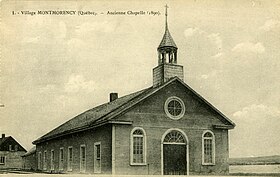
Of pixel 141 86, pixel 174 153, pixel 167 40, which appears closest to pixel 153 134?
pixel 174 153

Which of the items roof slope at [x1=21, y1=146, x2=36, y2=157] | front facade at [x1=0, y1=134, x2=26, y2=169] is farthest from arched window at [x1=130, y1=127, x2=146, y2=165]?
front facade at [x1=0, y1=134, x2=26, y2=169]

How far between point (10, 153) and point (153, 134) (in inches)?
60.2

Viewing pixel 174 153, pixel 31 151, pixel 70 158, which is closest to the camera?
pixel 31 151

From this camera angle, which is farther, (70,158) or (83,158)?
(70,158)

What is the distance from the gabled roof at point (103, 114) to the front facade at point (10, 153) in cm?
22

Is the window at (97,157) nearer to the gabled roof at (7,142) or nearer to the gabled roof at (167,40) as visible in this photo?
the gabled roof at (7,142)

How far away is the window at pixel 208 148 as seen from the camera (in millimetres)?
5152

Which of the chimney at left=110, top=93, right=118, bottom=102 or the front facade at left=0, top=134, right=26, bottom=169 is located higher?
the chimney at left=110, top=93, right=118, bottom=102

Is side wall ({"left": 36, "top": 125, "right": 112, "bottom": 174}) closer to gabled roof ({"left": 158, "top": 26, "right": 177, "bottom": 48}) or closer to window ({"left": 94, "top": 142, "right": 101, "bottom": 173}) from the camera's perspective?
window ({"left": 94, "top": 142, "right": 101, "bottom": 173})

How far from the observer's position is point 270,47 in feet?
17.1

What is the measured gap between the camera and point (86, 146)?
16.8ft

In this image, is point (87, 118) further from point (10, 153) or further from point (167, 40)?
point (167, 40)

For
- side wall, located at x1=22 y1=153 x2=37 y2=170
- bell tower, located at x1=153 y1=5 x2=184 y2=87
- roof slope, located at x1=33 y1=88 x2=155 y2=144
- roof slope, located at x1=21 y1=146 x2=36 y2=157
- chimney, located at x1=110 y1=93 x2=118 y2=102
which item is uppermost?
bell tower, located at x1=153 y1=5 x2=184 y2=87

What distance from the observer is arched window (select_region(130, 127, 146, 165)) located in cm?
488
